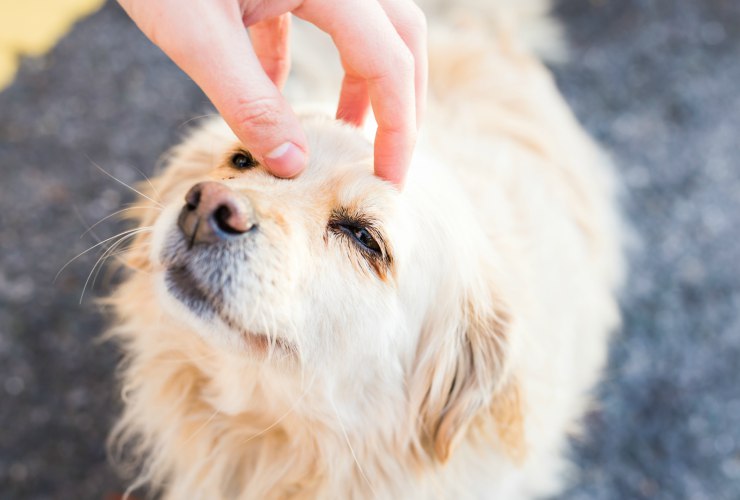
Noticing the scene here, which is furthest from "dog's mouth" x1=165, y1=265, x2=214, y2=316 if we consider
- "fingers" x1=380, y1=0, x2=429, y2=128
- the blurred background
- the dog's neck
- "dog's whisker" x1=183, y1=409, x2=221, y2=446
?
the blurred background

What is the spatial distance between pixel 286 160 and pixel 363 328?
16.6 inches

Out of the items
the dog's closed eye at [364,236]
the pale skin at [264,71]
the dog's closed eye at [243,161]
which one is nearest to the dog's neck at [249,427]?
the dog's closed eye at [364,236]

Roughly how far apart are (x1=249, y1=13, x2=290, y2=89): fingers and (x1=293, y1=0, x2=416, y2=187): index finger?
26 centimetres

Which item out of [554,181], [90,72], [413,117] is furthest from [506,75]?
[90,72]

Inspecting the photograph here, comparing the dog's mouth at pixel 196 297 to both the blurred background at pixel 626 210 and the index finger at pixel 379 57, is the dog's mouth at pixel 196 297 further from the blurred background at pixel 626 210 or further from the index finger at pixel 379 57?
the blurred background at pixel 626 210

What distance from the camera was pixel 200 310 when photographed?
133 cm

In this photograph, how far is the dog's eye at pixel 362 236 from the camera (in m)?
1.46

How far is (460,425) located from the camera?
1.66 m

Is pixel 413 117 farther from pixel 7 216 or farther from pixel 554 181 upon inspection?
pixel 7 216

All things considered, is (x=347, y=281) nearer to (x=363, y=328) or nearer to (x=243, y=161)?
(x=363, y=328)

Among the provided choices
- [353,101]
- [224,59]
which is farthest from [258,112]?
[353,101]

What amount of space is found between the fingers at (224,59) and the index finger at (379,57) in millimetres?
189

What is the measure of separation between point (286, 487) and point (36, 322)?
1.46 meters

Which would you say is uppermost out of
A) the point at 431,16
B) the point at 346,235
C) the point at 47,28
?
the point at 47,28
